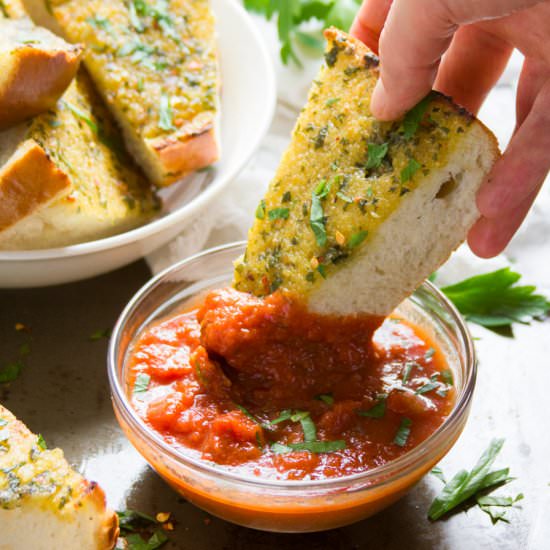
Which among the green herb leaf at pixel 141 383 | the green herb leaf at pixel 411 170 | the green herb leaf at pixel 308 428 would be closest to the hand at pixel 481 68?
the green herb leaf at pixel 411 170

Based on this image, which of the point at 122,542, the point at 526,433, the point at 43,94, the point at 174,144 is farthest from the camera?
the point at 174,144

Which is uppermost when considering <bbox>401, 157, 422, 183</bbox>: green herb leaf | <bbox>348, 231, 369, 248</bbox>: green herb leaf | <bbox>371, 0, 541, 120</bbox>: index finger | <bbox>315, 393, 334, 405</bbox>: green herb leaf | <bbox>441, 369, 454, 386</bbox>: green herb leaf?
<bbox>371, 0, 541, 120</bbox>: index finger

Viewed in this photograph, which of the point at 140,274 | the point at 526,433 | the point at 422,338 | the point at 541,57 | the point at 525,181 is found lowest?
the point at 140,274

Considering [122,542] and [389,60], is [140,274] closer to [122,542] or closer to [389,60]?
[122,542]

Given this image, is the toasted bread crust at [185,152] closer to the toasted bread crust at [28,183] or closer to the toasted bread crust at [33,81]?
the toasted bread crust at [33,81]

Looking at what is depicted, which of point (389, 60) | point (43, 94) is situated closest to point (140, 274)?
point (43, 94)

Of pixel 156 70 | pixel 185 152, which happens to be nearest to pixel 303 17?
pixel 156 70

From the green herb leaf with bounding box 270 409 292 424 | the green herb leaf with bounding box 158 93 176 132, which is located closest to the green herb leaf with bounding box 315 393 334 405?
the green herb leaf with bounding box 270 409 292 424

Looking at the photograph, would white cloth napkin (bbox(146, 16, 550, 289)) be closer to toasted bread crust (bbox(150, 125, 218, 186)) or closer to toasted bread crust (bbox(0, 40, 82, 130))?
toasted bread crust (bbox(150, 125, 218, 186))
